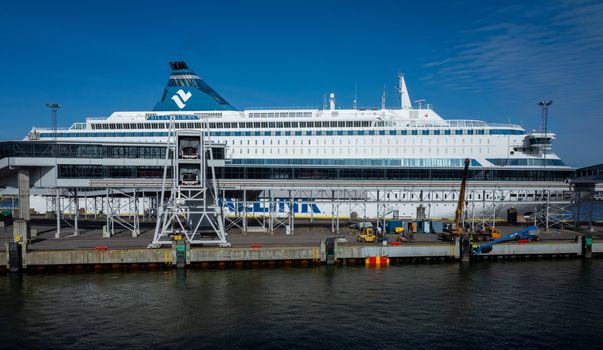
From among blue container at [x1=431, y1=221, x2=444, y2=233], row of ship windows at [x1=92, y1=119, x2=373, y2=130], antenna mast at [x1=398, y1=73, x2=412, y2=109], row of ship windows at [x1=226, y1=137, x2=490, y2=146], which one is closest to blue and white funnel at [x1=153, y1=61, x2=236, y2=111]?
row of ship windows at [x1=92, y1=119, x2=373, y2=130]

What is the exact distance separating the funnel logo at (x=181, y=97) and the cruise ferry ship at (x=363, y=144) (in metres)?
1.50

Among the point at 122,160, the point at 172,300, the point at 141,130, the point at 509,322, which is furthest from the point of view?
the point at 141,130

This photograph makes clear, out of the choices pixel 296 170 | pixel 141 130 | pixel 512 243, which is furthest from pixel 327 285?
pixel 141 130

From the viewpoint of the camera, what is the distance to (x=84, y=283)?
2622cm

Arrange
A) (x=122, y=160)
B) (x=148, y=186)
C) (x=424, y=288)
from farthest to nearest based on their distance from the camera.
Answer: (x=122, y=160)
(x=148, y=186)
(x=424, y=288)

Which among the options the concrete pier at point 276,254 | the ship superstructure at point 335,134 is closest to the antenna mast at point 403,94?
the ship superstructure at point 335,134

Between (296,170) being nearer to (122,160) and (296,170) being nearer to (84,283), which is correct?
(122,160)

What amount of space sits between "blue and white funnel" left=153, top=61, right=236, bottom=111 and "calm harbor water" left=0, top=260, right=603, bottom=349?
32.6m

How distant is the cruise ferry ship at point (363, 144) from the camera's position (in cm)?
4925

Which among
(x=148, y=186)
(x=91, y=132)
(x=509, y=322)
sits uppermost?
(x=91, y=132)

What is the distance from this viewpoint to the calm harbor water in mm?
18281

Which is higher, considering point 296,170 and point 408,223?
point 296,170

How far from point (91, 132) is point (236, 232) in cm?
2953

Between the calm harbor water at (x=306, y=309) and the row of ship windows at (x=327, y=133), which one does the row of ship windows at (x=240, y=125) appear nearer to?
the row of ship windows at (x=327, y=133)
